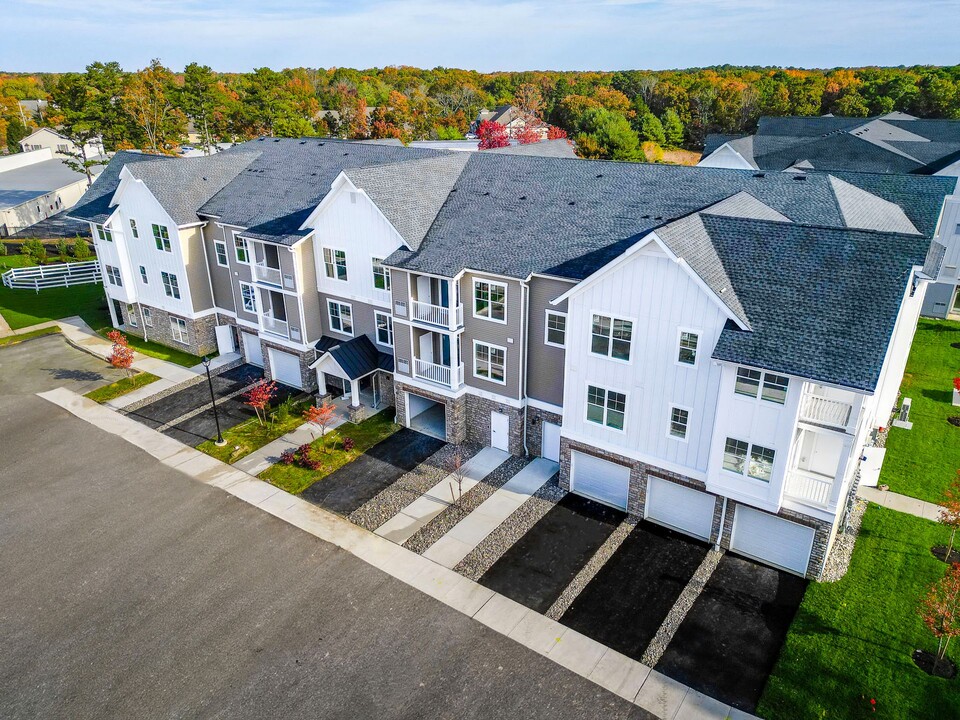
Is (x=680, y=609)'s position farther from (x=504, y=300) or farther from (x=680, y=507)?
(x=504, y=300)

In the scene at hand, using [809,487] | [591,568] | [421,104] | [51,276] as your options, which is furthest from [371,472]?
[421,104]

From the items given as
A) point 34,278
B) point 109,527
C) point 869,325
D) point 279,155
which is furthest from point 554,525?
point 34,278

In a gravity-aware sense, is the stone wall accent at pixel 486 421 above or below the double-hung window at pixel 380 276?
below

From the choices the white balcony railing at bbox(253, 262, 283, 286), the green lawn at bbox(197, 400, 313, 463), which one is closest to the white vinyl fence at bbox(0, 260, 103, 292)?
the white balcony railing at bbox(253, 262, 283, 286)

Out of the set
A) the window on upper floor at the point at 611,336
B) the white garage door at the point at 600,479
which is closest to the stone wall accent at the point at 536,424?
the white garage door at the point at 600,479

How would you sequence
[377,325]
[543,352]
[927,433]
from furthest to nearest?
[377,325], [927,433], [543,352]

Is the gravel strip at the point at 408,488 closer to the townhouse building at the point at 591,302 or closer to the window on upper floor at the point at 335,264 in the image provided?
the townhouse building at the point at 591,302

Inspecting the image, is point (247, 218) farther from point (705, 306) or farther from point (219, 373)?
point (705, 306)

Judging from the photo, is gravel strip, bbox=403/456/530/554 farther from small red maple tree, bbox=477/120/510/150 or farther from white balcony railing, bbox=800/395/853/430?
small red maple tree, bbox=477/120/510/150
